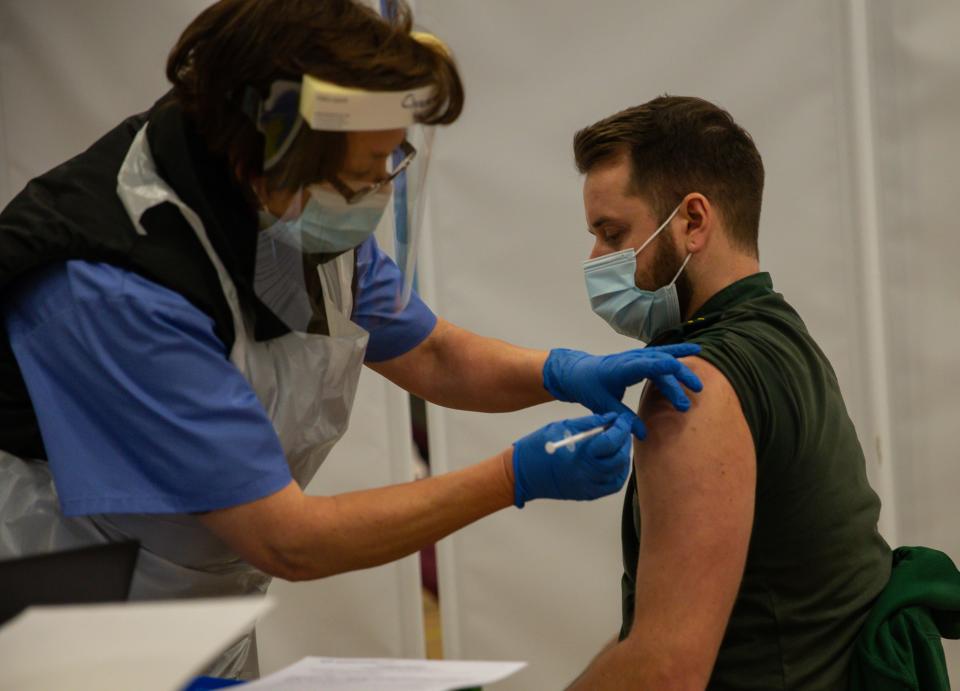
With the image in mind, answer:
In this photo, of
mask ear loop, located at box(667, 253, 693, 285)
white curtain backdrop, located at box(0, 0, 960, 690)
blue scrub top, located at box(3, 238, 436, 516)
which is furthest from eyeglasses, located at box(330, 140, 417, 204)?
white curtain backdrop, located at box(0, 0, 960, 690)

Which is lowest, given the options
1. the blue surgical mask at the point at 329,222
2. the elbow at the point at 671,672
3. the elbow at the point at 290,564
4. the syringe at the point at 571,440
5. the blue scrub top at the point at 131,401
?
the elbow at the point at 671,672

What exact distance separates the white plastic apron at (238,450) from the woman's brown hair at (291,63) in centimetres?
11

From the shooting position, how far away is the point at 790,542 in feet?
4.85

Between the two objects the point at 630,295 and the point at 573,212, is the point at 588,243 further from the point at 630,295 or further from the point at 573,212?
the point at 630,295

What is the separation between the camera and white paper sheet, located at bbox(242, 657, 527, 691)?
3.32 ft

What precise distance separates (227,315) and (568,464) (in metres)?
0.48

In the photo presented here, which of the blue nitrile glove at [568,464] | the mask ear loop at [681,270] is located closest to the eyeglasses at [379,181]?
the blue nitrile glove at [568,464]

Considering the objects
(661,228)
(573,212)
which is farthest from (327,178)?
(573,212)

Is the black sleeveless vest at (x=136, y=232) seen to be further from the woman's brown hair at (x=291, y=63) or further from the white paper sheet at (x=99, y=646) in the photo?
the white paper sheet at (x=99, y=646)

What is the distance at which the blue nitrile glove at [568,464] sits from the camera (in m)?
1.38

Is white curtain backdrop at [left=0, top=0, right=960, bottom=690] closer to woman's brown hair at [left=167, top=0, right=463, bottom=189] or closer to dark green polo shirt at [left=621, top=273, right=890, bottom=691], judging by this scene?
dark green polo shirt at [left=621, top=273, right=890, bottom=691]

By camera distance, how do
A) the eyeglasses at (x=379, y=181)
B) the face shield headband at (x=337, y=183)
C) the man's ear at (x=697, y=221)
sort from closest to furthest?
1. the face shield headband at (x=337, y=183)
2. the eyeglasses at (x=379, y=181)
3. the man's ear at (x=697, y=221)

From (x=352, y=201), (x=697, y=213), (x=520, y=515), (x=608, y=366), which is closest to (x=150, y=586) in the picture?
(x=352, y=201)

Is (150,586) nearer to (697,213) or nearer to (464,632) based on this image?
(697,213)
